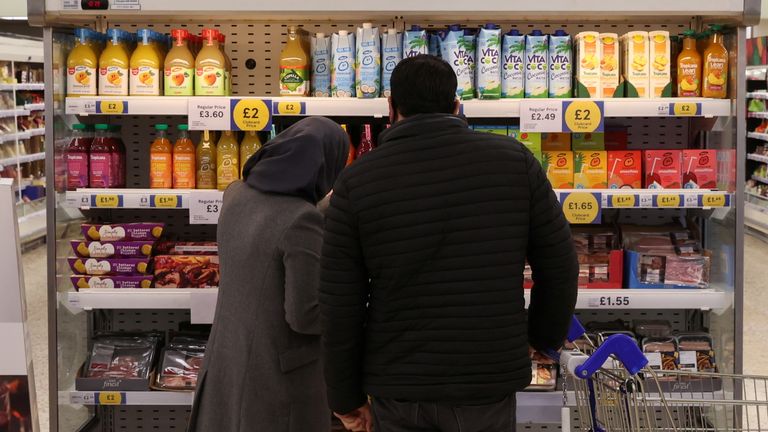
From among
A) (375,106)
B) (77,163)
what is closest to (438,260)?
(375,106)

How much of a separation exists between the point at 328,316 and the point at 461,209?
40 cm

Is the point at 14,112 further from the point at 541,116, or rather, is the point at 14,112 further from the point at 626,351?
the point at 626,351

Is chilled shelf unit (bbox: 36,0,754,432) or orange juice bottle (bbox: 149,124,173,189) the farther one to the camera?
orange juice bottle (bbox: 149,124,173,189)

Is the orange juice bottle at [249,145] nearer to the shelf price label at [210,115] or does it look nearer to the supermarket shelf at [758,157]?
the shelf price label at [210,115]

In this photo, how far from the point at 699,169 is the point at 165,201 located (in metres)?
2.10

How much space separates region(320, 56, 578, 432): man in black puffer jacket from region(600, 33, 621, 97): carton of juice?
1572 mm

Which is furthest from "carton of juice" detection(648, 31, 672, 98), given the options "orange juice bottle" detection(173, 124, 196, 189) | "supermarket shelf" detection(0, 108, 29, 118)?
"supermarket shelf" detection(0, 108, 29, 118)

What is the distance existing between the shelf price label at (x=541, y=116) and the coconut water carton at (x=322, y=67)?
0.77 m

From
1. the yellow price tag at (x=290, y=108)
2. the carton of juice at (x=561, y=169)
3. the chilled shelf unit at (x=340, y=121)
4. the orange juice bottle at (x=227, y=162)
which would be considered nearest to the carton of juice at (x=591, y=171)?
the carton of juice at (x=561, y=169)

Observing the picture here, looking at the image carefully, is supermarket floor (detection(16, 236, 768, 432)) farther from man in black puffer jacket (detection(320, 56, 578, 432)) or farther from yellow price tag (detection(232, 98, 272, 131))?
man in black puffer jacket (detection(320, 56, 578, 432))

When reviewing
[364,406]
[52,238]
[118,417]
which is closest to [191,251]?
[52,238]

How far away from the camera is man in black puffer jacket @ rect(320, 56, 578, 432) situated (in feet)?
6.79

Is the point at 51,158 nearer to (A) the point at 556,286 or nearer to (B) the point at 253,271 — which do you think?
(B) the point at 253,271

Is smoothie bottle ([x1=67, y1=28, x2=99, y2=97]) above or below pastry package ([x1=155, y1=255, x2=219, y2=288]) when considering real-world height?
above
